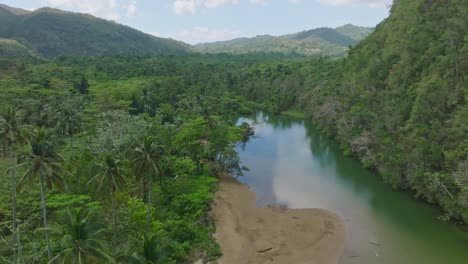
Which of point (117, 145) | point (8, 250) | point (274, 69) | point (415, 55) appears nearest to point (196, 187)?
point (117, 145)

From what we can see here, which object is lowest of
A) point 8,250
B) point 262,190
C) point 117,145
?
point 262,190

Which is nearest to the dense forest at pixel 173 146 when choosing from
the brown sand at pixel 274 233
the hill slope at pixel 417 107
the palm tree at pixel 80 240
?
the palm tree at pixel 80 240

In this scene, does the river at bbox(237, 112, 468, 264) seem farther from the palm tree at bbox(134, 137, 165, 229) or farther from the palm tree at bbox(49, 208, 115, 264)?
the palm tree at bbox(49, 208, 115, 264)

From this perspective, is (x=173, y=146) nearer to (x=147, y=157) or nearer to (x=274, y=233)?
(x=274, y=233)

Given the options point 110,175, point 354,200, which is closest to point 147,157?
point 110,175

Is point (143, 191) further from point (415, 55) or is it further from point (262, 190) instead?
point (415, 55)

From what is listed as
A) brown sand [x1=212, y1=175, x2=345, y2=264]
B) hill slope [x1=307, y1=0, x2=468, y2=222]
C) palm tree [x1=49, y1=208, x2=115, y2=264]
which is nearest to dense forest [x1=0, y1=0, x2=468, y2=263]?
palm tree [x1=49, y1=208, x2=115, y2=264]
